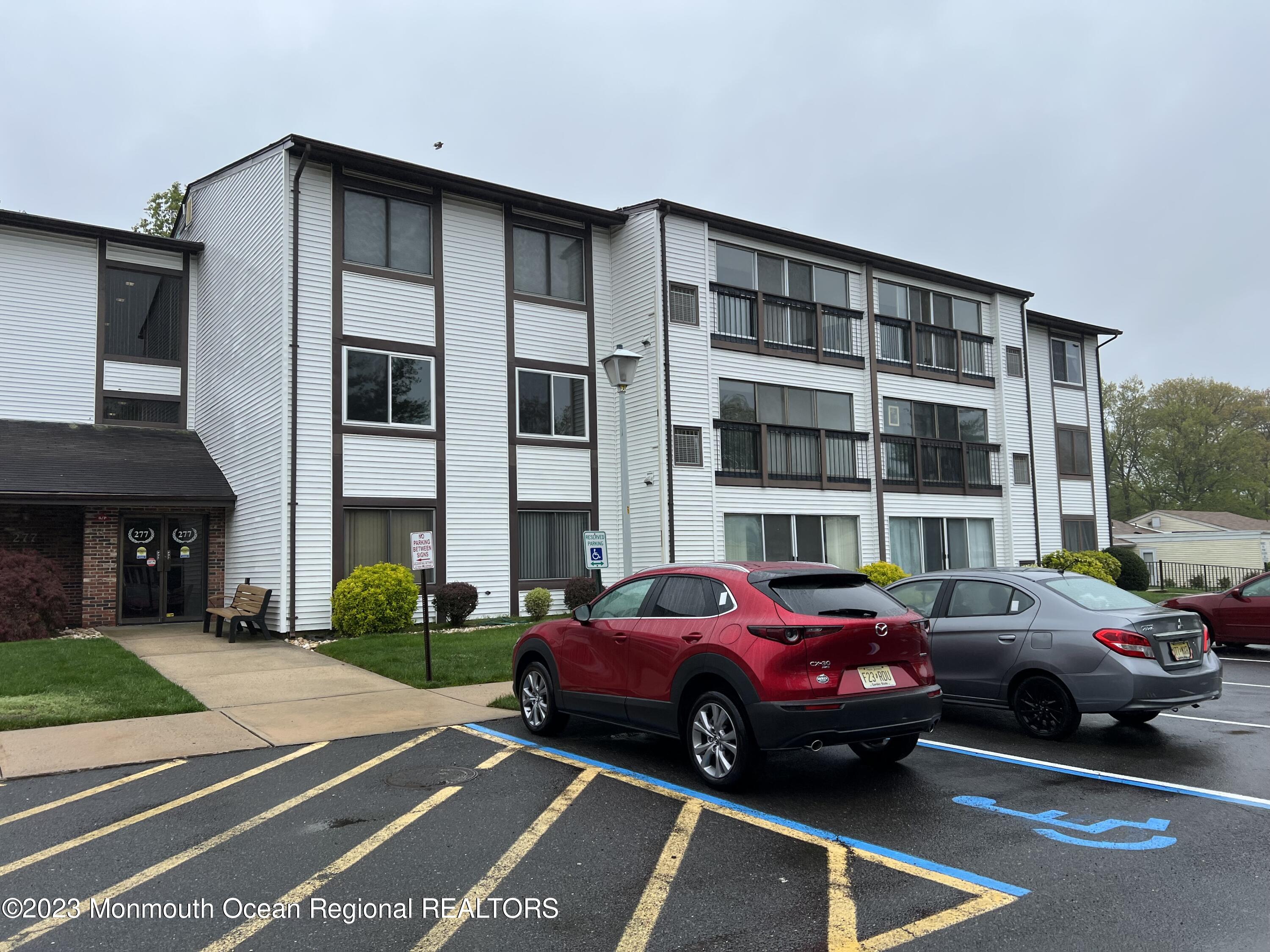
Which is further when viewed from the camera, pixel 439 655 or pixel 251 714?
pixel 439 655

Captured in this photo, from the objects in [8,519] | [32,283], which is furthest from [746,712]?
[32,283]

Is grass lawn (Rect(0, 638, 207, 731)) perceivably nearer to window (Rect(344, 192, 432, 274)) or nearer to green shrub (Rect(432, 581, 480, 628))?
green shrub (Rect(432, 581, 480, 628))

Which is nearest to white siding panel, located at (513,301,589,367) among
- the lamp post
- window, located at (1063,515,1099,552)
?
the lamp post

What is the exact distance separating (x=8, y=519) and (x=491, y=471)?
9191mm

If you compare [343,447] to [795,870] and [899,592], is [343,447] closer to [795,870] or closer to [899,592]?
[899,592]

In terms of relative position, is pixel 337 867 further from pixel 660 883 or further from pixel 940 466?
pixel 940 466

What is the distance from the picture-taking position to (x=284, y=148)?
16609 mm

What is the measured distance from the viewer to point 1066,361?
29625 millimetres

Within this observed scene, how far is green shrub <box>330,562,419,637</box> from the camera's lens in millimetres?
15461

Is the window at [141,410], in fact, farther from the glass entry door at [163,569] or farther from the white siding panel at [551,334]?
the white siding panel at [551,334]

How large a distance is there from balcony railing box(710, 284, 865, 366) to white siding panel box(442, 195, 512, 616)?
5046 mm

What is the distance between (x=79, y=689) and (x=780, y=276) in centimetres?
1733

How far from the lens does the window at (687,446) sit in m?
19.5

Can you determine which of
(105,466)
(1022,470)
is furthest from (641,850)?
(1022,470)
